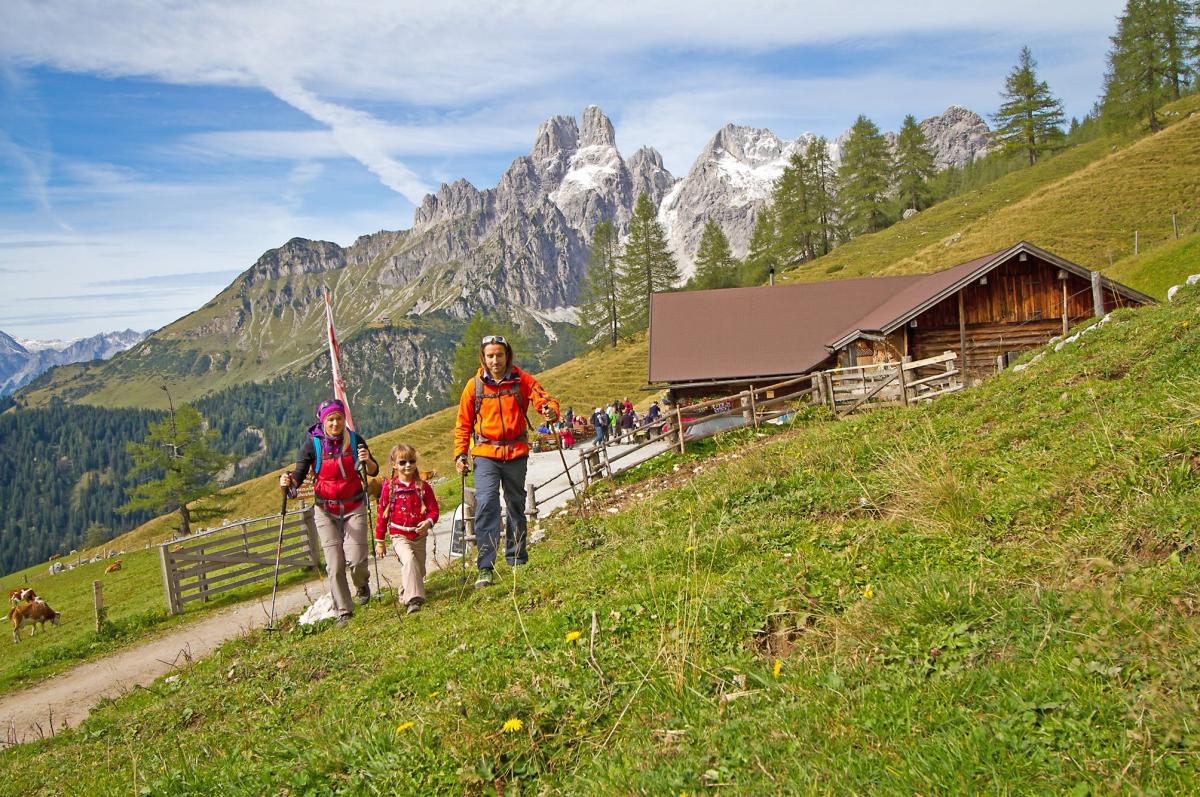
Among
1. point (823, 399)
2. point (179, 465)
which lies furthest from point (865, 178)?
point (179, 465)

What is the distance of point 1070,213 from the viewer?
44.4 m

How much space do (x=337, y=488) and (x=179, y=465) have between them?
4720cm

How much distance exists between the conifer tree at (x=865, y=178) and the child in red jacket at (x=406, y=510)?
239 feet

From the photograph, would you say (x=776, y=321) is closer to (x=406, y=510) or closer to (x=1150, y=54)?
(x=406, y=510)

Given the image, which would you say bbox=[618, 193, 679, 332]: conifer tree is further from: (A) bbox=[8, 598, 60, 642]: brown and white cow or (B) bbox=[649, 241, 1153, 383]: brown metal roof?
(A) bbox=[8, 598, 60, 642]: brown and white cow

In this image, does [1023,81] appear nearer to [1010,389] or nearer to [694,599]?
[1010,389]

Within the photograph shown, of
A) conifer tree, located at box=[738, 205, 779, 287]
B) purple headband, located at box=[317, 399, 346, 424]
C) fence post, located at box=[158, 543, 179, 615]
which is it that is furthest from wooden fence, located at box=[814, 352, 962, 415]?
conifer tree, located at box=[738, 205, 779, 287]

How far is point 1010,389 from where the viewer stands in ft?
34.2

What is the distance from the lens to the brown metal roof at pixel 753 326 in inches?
1049

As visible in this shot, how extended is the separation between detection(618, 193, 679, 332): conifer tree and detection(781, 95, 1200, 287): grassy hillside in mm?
12384

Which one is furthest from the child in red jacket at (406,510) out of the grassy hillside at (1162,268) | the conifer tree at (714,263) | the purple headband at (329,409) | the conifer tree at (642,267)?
the conifer tree at (714,263)

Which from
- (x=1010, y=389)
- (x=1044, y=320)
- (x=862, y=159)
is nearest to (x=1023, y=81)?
(x=862, y=159)

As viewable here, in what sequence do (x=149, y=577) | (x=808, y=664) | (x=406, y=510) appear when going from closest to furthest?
(x=808, y=664) → (x=406, y=510) → (x=149, y=577)

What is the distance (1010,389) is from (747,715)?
9.56 meters
